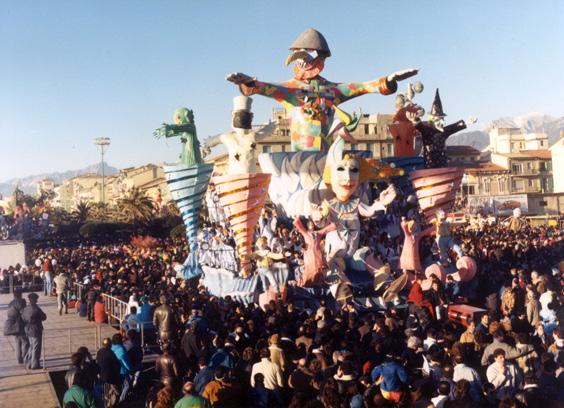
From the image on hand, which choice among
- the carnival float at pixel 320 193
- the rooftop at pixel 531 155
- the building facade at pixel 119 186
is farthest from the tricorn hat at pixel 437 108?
the rooftop at pixel 531 155

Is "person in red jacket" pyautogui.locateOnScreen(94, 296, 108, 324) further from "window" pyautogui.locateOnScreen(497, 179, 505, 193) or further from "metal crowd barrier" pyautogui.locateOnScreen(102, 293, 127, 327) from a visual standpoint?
"window" pyautogui.locateOnScreen(497, 179, 505, 193)

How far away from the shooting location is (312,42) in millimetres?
23609

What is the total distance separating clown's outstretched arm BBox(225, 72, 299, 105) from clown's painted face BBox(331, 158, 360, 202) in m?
4.03

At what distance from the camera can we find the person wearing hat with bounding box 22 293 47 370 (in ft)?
43.3

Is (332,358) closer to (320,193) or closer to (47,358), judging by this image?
(47,358)

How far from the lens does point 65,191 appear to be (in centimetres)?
12581

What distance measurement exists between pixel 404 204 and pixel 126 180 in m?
71.8

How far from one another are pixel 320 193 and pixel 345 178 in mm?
1985


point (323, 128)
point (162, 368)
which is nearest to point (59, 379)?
point (162, 368)

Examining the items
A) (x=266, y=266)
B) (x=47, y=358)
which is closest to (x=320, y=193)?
(x=266, y=266)

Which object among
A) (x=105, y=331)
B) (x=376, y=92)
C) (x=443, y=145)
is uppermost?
(x=376, y=92)

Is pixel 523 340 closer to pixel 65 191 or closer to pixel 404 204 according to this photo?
pixel 404 204

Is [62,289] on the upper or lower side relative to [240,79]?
lower

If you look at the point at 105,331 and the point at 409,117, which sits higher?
the point at 409,117
